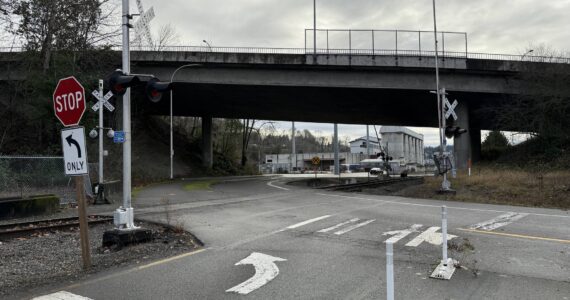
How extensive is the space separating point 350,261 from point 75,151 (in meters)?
4.94

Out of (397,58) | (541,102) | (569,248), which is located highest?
(397,58)

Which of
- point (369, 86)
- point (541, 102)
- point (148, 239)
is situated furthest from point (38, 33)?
point (541, 102)

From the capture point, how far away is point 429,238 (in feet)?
34.0

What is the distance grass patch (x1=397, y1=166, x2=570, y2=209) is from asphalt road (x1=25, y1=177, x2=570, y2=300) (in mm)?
6175

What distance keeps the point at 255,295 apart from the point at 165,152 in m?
46.8

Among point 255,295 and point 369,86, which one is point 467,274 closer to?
point 255,295

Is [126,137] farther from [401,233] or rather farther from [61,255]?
[401,233]

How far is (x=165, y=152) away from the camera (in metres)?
51.2

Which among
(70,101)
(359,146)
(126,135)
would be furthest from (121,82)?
(359,146)

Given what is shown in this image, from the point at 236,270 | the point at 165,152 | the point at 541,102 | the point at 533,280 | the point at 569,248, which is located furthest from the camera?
the point at 165,152

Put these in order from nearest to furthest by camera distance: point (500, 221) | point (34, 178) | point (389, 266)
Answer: point (389, 266)
point (500, 221)
point (34, 178)

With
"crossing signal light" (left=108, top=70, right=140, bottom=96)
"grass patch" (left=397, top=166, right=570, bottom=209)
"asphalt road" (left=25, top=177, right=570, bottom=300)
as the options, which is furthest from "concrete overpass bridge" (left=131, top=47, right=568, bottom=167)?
"crossing signal light" (left=108, top=70, right=140, bottom=96)

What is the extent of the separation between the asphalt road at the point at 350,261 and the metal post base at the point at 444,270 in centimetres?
13

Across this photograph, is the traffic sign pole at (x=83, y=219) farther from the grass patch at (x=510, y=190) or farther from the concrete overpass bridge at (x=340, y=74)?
the concrete overpass bridge at (x=340, y=74)
